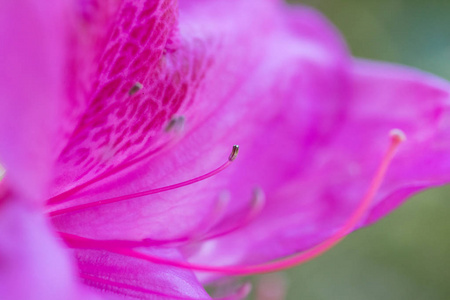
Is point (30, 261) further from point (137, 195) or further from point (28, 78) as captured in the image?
point (137, 195)

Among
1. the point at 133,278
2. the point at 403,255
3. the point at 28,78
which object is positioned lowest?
the point at 133,278

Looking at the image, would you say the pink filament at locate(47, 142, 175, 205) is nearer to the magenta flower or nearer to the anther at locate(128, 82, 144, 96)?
the magenta flower

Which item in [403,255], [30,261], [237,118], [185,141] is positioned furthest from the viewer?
[403,255]

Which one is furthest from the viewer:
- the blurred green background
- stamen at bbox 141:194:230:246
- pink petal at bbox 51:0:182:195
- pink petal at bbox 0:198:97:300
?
the blurred green background

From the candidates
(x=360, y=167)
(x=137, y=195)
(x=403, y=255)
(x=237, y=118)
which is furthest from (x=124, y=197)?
(x=403, y=255)

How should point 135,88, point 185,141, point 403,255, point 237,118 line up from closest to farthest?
1. point 135,88
2. point 185,141
3. point 237,118
4. point 403,255

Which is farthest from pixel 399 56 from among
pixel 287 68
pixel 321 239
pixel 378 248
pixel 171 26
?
pixel 171 26

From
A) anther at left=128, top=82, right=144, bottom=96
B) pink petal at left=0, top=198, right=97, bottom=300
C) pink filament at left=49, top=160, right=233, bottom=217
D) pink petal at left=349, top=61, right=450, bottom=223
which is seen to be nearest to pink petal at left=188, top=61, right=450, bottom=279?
pink petal at left=349, top=61, right=450, bottom=223

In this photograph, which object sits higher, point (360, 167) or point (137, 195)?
point (360, 167)

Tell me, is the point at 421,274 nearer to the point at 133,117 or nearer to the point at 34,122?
the point at 133,117
